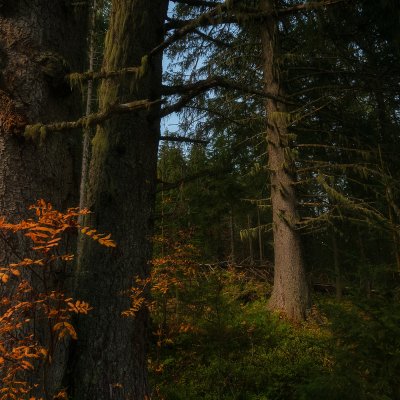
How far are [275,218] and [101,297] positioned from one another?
657 cm

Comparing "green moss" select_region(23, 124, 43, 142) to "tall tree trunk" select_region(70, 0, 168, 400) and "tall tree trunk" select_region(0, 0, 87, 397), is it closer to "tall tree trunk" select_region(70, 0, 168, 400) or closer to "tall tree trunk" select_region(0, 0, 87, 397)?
"tall tree trunk" select_region(0, 0, 87, 397)

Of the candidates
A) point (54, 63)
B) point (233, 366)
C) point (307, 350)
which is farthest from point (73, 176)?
point (307, 350)

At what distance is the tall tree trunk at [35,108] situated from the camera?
2793mm

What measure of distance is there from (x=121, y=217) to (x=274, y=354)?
4.28 meters

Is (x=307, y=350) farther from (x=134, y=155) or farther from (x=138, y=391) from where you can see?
(x=134, y=155)

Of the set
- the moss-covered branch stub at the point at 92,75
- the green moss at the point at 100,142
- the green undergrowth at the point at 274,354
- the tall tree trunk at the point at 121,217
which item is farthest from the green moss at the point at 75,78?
the green undergrowth at the point at 274,354

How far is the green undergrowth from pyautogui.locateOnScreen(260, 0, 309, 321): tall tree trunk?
0.48 meters

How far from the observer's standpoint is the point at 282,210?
9.38 metres

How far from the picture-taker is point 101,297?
145 inches

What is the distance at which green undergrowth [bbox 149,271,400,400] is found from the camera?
2.94m

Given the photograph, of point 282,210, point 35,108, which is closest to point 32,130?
point 35,108

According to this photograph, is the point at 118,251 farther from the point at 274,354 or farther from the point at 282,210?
the point at 282,210

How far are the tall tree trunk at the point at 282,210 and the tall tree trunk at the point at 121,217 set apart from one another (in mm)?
5418

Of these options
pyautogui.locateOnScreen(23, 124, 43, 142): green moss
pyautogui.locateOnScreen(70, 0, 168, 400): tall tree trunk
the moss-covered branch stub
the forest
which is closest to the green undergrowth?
the forest
